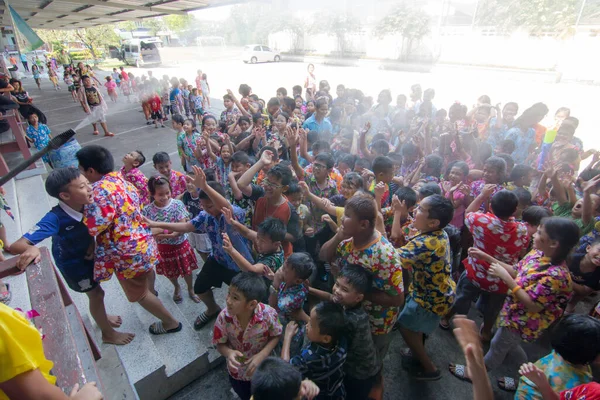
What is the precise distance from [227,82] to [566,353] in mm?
20197

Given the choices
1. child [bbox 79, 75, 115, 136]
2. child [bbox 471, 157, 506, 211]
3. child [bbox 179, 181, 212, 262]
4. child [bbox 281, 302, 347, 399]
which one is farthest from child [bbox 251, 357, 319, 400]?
child [bbox 79, 75, 115, 136]

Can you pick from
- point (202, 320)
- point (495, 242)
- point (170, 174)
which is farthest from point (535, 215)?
point (170, 174)

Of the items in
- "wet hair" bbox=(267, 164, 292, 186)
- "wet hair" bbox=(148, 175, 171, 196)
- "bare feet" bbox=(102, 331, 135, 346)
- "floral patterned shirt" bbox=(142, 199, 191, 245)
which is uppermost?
"wet hair" bbox=(267, 164, 292, 186)

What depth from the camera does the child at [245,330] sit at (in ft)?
6.47

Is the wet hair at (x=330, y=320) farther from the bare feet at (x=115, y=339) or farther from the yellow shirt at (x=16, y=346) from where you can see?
the bare feet at (x=115, y=339)

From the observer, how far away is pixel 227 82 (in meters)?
19.3

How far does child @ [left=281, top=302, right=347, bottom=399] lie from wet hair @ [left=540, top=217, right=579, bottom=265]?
153cm

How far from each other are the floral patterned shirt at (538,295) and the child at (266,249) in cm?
177

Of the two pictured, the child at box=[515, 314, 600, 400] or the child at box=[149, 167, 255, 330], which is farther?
the child at box=[149, 167, 255, 330]

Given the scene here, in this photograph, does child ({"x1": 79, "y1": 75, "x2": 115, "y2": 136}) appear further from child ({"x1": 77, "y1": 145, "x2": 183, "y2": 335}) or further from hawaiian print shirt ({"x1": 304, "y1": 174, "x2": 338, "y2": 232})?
hawaiian print shirt ({"x1": 304, "y1": 174, "x2": 338, "y2": 232})

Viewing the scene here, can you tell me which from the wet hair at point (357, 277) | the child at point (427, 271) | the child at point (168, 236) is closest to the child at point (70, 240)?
the child at point (168, 236)

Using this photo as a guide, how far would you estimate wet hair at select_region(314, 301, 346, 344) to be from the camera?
Answer: 177 centimetres

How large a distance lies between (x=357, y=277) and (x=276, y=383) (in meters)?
0.79

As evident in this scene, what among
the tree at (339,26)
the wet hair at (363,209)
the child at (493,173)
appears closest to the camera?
the wet hair at (363,209)
